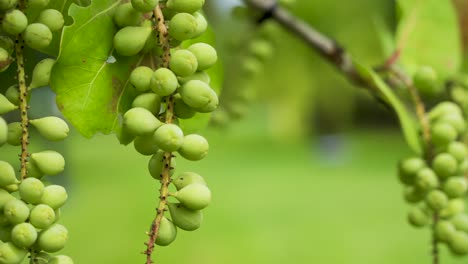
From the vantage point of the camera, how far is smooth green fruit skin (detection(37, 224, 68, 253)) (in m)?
0.36

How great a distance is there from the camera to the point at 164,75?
0.37 meters

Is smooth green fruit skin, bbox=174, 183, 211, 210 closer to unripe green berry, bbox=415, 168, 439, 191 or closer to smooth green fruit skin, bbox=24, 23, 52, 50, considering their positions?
smooth green fruit skin, bbox=24, 23, 52, 50

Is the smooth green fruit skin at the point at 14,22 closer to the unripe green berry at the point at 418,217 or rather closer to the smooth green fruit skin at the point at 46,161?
the smooth green fruit skin at the point at 46,161

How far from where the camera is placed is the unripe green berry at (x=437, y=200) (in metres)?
0.66

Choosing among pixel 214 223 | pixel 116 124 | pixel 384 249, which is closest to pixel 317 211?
pixel 214 223

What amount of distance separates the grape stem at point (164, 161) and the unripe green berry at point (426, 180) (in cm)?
35

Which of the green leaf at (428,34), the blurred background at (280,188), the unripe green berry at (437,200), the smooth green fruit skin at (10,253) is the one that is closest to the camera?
the smooth green fruit skin at (10,253)

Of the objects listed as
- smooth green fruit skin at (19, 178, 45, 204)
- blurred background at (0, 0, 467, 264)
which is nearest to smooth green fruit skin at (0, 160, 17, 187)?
smooth green fruit skin at (19, 178, 45, 204)

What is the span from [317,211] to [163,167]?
15.2 ft

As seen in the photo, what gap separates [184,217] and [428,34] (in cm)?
55

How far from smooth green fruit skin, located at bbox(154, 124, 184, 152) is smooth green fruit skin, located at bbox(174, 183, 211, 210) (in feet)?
0.08

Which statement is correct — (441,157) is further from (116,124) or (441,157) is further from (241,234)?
(241,234)

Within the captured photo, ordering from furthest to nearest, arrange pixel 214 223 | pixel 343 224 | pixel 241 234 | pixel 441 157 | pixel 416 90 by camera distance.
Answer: pixel 343 224
pixel 214 223
pixel 241 234
pixel 416 90
pixel 441 157

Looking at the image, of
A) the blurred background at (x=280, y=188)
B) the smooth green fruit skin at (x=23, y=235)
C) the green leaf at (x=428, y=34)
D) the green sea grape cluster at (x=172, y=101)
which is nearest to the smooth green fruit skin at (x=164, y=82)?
the green sea grape cluster at (x=172, y=101)
